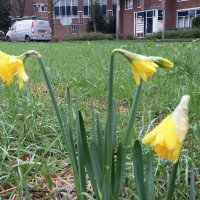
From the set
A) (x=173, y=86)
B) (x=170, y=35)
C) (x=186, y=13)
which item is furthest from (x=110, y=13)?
(x=173, y=86)

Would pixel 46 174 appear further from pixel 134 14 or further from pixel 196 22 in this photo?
pixel 134 14

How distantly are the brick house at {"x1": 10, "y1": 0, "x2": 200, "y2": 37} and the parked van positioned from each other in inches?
452

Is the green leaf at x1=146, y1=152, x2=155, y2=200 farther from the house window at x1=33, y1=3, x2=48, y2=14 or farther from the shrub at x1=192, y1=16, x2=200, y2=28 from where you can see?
the house window at x1=33, y1=3, x2=48, y2=14

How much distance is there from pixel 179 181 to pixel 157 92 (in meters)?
1.85

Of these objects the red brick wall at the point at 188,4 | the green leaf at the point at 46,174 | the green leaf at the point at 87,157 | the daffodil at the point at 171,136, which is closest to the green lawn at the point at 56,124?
the green leaf at the point at 46,174

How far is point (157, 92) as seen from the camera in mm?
3223

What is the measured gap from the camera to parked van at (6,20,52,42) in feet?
95.5

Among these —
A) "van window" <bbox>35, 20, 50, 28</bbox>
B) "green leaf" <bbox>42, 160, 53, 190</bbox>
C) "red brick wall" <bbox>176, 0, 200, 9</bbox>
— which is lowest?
"green leaf" <bbox>42, 160, 53, 190</bbox>

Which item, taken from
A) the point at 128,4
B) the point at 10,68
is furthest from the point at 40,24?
the point at 10,68

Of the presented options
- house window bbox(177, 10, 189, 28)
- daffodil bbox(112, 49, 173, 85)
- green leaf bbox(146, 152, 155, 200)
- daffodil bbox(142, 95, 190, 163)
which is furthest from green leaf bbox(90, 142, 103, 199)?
house window bbox(177, 10, 189, 28)

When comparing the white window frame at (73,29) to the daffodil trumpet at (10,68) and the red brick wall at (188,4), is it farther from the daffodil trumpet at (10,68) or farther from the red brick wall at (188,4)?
the daffodil trumpet at (10,68)

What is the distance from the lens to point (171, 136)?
0.66 meters

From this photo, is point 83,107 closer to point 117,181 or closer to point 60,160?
point 60,160

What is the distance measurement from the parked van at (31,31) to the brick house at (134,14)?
1149cm
